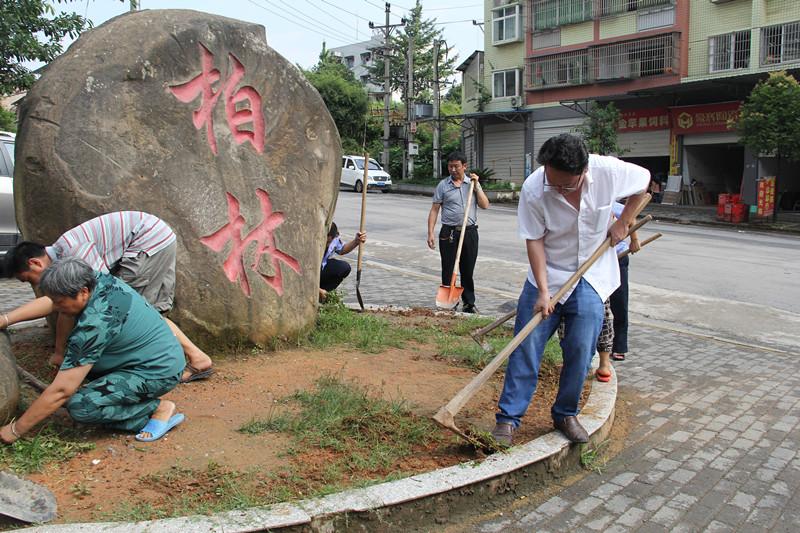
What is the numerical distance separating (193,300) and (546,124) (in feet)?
84.9

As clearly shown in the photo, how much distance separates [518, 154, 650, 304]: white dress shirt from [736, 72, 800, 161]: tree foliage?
17088 millimetres

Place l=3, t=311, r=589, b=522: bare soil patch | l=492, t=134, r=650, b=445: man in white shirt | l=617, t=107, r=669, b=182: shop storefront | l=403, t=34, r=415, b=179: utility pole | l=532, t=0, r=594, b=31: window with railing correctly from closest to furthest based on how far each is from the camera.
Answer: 1. l=3, t=311, r=589, b=522: bare soil patch
2. l=492, t=134, r=650, b=445: man in white shirt
3. l=617, t=107, r=669, b=182: shop storefront
4. l=532, t=0, r=594, b=31: window with railing
5. l=403, t=34, r=415, b=179: utility pole

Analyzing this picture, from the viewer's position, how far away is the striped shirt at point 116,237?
14.0 feet

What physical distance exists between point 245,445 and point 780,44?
75.6ft

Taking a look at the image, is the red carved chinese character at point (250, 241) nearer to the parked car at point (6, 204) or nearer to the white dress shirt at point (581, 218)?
the white dress shirt at point (581, 218)

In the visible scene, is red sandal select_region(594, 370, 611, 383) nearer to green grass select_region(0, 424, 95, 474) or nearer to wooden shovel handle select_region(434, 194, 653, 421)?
wooden shovel handle select_region(434, 194, 653, 421)

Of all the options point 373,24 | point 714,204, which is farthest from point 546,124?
point 373,24

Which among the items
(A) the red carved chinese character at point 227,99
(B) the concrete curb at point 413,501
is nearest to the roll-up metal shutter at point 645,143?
(A) the red carved chinese character at point 227,99

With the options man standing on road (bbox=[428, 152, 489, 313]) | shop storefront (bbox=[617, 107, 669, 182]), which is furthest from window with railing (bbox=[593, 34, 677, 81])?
man standing on road (bbox=[428, 152, 489, 313])

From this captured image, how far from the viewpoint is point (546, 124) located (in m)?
28.9

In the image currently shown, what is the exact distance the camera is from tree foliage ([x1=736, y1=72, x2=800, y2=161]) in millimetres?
18125

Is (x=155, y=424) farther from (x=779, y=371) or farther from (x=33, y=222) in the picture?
(x=779, y=371)

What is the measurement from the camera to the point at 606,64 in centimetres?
2634

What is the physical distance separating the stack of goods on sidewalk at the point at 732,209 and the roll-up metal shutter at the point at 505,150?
9.98 m
